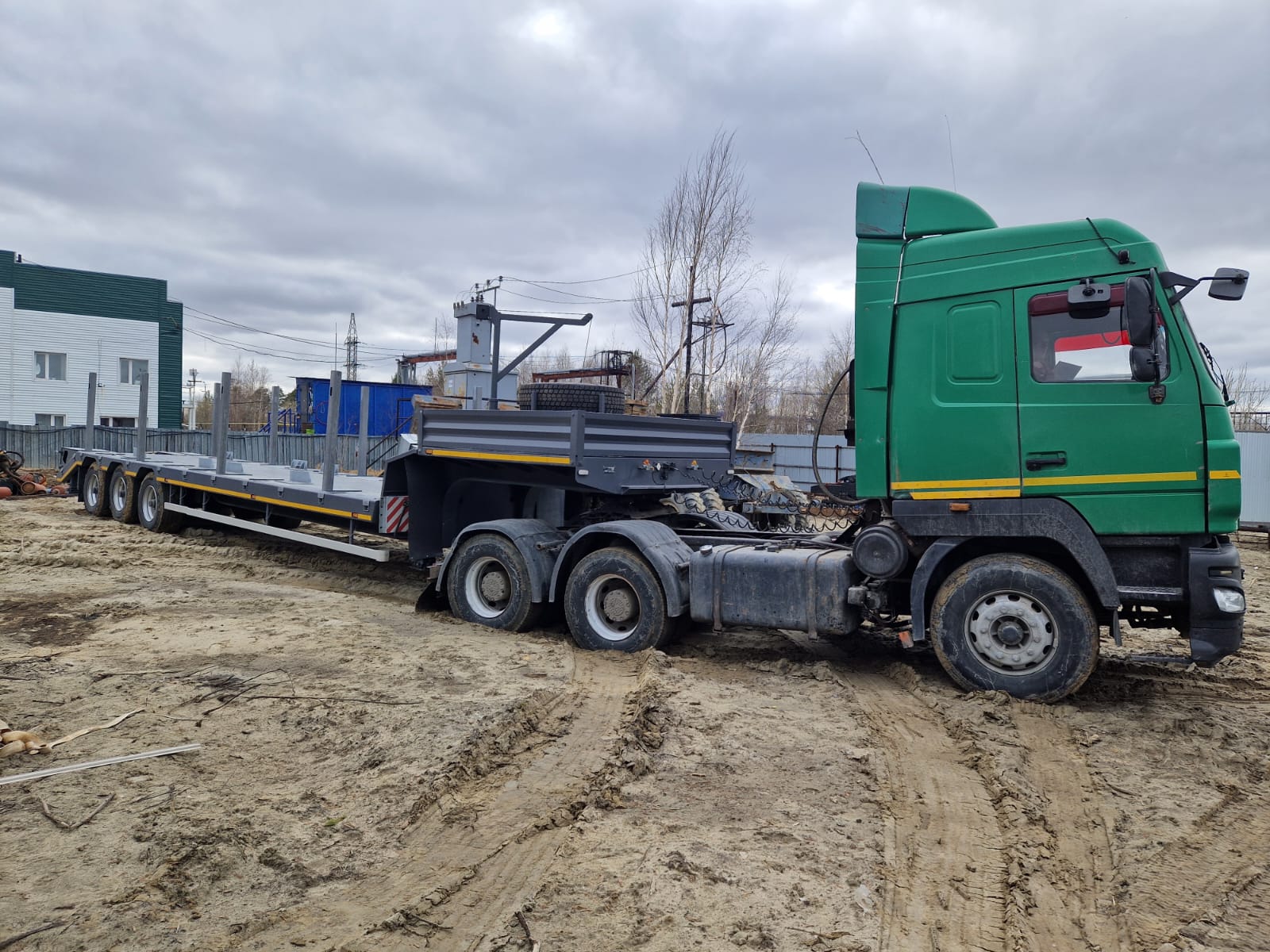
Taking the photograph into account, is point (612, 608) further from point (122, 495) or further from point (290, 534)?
point (122, 495)

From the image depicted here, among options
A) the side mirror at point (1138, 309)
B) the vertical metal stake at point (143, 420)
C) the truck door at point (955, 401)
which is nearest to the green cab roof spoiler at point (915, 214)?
the truck door at point (955, 401)

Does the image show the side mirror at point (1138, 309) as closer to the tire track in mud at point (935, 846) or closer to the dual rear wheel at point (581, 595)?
the tire track in mud at point (935, 846)

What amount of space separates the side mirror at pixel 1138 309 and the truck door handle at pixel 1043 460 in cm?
90

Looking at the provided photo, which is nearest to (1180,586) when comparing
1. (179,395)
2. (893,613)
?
(893,613)

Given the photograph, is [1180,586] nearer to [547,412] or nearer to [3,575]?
[547,412]

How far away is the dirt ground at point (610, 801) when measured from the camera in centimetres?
353

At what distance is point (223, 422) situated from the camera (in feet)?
41.3

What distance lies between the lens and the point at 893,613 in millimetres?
7258

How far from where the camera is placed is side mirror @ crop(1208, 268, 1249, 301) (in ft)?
18.7

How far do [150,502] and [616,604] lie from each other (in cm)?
1000

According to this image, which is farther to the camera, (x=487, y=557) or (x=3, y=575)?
(x=3, y=575)

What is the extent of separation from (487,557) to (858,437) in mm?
3782

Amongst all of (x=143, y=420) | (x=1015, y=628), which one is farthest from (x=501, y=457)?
(x=143, y=420)

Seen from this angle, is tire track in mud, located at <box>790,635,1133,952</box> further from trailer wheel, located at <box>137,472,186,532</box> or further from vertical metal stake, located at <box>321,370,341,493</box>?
trailer wheel, located at <box>137,472,186,532</box>
